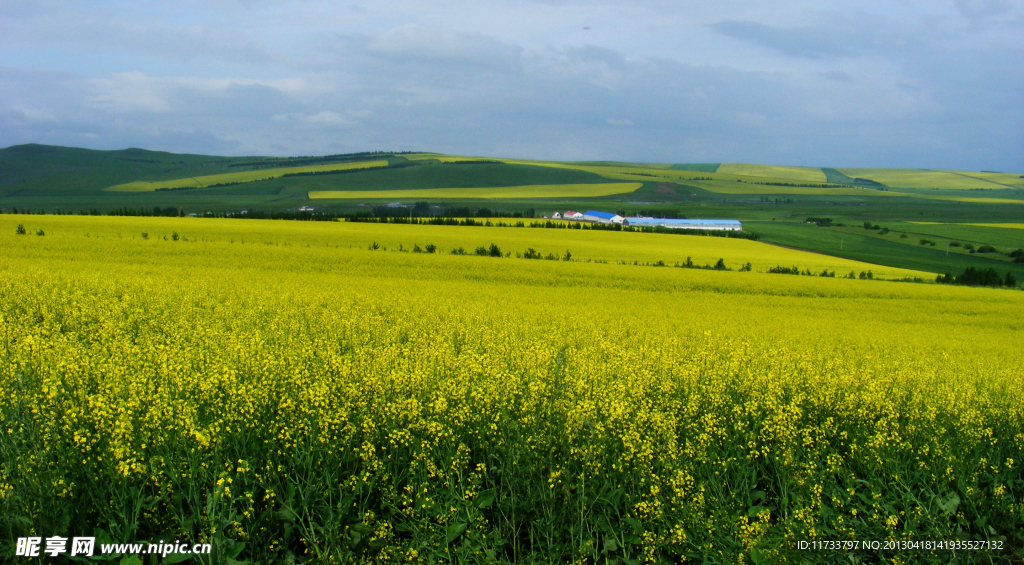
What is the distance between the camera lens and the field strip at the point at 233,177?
127188mm

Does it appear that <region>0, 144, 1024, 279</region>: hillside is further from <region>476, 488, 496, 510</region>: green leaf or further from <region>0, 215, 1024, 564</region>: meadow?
<region>476, 488, 496, 510</region>: green leaf

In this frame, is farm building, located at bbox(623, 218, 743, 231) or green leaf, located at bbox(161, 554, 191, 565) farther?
farm building, located at bbox(623, 218, 743, 231)

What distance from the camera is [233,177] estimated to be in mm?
141750

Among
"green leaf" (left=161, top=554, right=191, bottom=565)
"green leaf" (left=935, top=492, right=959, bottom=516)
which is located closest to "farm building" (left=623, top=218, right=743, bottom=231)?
"green leaf" (left=935, top=492, right=959, bottom=516)

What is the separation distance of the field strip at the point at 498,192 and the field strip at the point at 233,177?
3076 centimetres

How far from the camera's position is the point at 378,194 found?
120 m

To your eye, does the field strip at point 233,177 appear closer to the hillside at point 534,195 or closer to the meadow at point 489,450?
the hillside at point 534,195

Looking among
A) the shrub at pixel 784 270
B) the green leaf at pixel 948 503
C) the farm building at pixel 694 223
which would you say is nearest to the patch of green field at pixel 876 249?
the farm building at pixel 694 223

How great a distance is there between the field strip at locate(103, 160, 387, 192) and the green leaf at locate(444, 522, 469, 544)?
144 meters

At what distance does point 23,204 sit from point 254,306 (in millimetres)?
123497

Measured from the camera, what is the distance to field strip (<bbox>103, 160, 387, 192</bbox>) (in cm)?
12719

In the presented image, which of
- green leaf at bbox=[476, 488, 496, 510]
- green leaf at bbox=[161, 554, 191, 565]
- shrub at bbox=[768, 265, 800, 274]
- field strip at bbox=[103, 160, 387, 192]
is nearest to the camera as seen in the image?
green leaf at bbox=[161, 554, 191, 565]

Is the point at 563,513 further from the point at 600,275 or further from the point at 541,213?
the point at 541,213

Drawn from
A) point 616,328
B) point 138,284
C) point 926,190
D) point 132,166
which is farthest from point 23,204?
point 926,190
